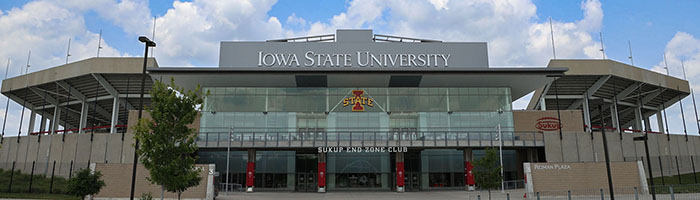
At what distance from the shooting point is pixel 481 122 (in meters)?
45.7

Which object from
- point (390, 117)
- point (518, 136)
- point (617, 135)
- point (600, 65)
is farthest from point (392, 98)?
point (600, 65)

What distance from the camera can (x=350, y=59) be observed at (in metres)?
46.0

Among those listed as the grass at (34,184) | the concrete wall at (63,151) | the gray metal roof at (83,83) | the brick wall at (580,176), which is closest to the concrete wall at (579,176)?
the brick wall at (580,176)

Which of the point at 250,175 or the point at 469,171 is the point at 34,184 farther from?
the point at 469,171

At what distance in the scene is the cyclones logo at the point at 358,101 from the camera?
150ft

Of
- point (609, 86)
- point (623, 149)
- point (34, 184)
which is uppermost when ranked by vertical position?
point (609, 86)

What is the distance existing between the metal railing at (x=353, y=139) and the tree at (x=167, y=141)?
812 inches

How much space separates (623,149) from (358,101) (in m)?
27.3

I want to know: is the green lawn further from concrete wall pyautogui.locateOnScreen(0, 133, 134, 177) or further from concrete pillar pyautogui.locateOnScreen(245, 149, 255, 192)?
concrete wall pyautogui.locateOnScreen(0, 133, 134, 177)

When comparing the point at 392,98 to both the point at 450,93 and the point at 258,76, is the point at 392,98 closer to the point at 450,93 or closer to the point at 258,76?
the point at 450,93

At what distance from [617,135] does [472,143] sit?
1723 cm

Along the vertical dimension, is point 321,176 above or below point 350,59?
below

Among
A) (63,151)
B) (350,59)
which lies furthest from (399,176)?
(63,151)

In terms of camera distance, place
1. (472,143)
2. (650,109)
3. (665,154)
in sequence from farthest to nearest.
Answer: (650,109) < (665,154) < (472,143)
